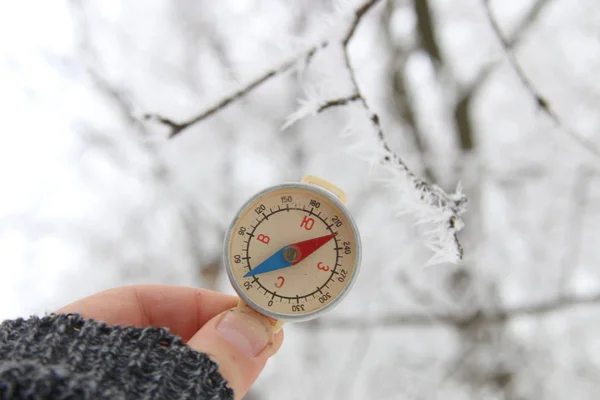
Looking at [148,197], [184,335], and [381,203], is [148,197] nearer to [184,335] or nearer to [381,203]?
[381,203]

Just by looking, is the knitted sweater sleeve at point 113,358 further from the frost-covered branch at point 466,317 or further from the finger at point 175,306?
the frost-covered branch at point 466,317

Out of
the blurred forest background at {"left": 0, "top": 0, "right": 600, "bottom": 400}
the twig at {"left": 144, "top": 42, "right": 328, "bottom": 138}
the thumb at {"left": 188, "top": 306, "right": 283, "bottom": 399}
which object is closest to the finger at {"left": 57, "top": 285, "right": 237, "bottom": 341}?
the thumb at {"left": 188, "top": 306, "right": 283, "bottom": 399}

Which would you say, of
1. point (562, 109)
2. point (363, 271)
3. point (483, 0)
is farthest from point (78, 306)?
point (562, 109)

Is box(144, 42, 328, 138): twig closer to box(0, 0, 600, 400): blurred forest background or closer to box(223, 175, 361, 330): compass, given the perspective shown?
box(223, 175, 361, 330): compass

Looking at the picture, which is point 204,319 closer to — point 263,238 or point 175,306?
point 175,306

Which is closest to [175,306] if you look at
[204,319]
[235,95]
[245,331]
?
[204,319]

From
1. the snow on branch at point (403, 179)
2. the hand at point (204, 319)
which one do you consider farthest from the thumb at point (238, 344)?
the snow on branch at point (403, 179)

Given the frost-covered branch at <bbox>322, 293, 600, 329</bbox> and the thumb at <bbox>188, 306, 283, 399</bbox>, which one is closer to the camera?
the thumb at <bbox>188, 306, 283, 399</bbox>
